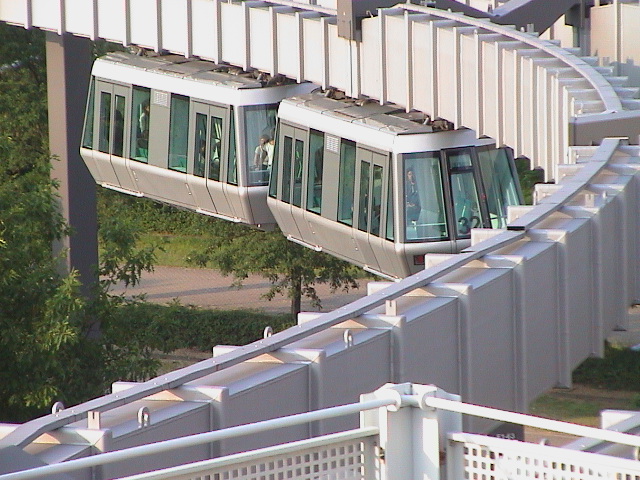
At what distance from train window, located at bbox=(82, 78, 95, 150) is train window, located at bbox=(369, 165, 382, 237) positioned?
9.22 m

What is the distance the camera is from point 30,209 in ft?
57.9

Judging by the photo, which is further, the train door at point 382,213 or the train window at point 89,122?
the train window at point 89,122

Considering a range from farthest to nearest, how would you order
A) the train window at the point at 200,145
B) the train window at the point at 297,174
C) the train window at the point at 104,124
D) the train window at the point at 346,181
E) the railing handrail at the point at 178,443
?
the train window at the point at 104,124 → the train window at the point at 200,145 → the train window at the point at 297,174 → the train window at the point at 346,181 → the railing handrail at the point at 178,443

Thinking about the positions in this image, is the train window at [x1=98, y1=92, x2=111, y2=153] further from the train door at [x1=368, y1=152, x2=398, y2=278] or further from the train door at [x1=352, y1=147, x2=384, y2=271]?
the train door at [x1=368, y1=152, x2=398, y2=278]

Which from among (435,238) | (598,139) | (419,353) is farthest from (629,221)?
(435,238)

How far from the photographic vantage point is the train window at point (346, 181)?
20578 millimetres

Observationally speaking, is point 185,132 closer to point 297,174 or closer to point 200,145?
point 200,145

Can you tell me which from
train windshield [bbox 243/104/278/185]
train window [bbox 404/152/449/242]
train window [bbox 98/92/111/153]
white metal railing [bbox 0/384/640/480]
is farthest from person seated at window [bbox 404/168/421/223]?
white metal railing [bbox 0/384/640/480]

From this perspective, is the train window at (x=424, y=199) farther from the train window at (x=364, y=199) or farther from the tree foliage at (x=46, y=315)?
the tree foliage at (x=46, y=315)

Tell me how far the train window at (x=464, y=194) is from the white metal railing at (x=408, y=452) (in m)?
14.8

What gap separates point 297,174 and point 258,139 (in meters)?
2.10

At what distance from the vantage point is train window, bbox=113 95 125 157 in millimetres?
27094

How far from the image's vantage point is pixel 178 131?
1001 inches

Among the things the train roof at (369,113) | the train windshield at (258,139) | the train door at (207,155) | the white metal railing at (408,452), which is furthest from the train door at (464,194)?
the white metal railing at (408,452)
